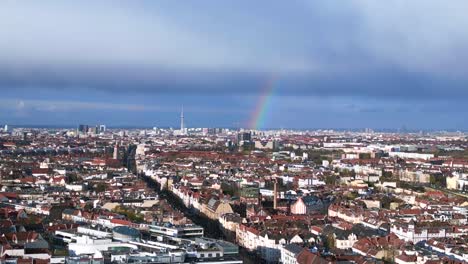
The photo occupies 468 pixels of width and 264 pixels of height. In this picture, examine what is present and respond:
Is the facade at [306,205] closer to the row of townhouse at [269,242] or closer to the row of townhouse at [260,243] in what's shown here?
the row of townhouse at [260,243]

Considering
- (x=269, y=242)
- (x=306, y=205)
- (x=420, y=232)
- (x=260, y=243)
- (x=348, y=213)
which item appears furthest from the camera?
(x=306, y=205)

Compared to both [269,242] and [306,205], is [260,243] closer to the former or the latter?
[269,242]

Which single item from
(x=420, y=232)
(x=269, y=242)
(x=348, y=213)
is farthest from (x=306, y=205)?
(x=269, y=242)

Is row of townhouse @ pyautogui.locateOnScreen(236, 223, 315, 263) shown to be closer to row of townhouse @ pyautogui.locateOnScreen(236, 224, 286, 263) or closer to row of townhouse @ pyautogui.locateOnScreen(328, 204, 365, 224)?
row of townhouse @ pyautogui.locateOnScreen(236, 224, 286, 263)

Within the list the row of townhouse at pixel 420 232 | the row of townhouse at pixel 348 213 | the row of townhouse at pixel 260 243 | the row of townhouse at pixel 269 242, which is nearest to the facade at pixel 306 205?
the row of townhouse at pixel 348 213

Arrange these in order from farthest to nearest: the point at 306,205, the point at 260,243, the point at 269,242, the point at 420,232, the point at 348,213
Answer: the point at 306,205 < the point at 348,213 < the point at 420,232 < the point at 260,243 < the point at 269,242

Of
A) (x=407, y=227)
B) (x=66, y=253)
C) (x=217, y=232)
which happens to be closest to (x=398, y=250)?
(x=407, y=227)

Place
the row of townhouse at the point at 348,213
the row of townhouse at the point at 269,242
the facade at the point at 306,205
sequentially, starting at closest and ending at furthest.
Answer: the row of townhouse at the point at 269,242 → the row of townhouse at the point at 348,213 → the facade at the point at 306,205

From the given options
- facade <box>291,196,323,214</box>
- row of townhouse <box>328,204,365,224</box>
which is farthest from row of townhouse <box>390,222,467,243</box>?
facade <box>291,196,323,214</box>

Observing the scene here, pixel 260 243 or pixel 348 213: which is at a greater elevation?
pixel 348 213

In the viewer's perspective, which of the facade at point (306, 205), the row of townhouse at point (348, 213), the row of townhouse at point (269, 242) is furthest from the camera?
the facade at point (306, 205)

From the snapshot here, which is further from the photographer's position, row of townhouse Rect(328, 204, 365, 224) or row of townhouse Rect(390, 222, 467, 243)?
row of townhouse Rect(328, 204, 365, 224)
